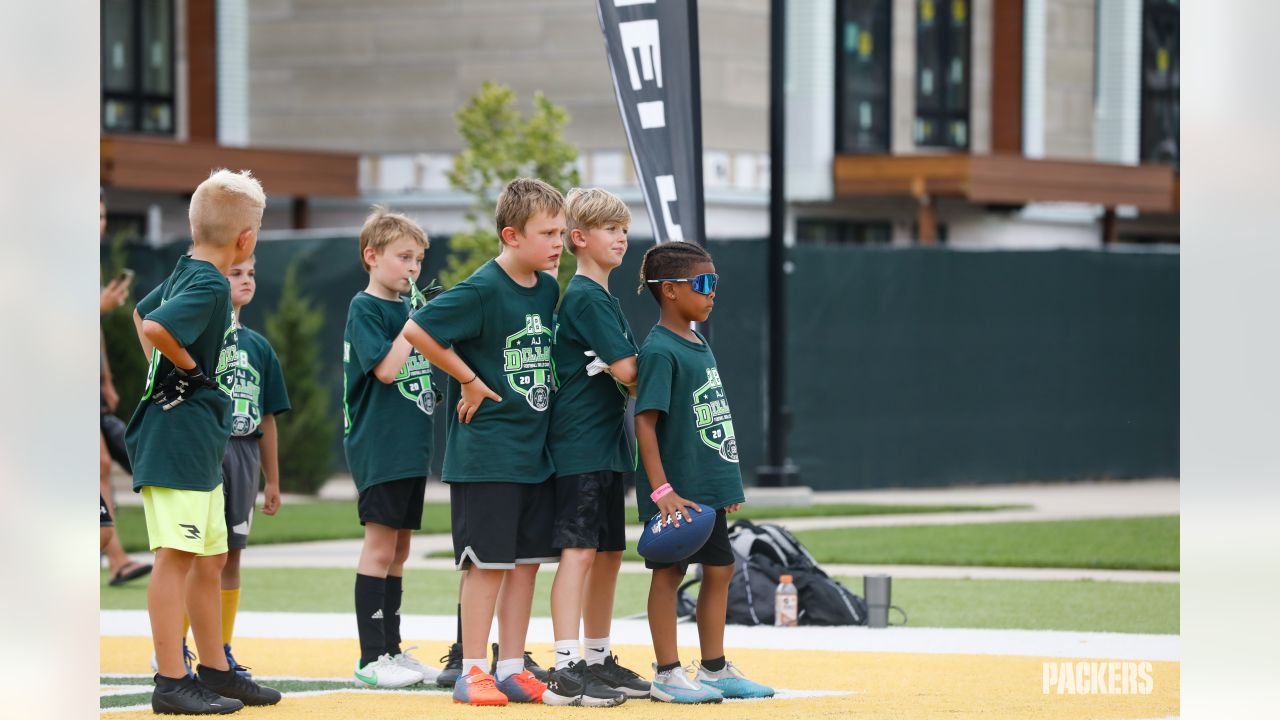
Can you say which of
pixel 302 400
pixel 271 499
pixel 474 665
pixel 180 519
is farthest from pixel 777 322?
pixel 180 519

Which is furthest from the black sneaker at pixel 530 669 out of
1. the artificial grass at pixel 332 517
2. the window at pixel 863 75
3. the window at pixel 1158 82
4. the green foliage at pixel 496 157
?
the window at pixel 1158 82

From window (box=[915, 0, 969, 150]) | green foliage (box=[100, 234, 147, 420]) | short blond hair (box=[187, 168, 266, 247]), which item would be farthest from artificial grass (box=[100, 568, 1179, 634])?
window (box=[915, 0, 969, 150])

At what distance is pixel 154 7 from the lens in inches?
973

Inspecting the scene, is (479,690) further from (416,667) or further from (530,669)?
(416,667)

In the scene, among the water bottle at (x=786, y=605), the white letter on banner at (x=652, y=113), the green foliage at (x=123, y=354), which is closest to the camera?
the white letter on banner at (x=652, y=113)

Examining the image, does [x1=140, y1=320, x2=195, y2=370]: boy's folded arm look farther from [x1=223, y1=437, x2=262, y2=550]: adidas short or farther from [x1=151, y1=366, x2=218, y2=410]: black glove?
[x1=223, y1=437, x2=262, y2=550]: adidas short

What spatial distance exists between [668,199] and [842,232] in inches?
667

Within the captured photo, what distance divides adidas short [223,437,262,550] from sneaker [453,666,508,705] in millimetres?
1291

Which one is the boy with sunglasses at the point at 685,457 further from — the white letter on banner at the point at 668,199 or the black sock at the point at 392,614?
the white letter on banner at the point at 668,199

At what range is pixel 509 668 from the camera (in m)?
6.50

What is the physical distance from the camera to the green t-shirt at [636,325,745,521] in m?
6.51

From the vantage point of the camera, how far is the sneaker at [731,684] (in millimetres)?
6633
